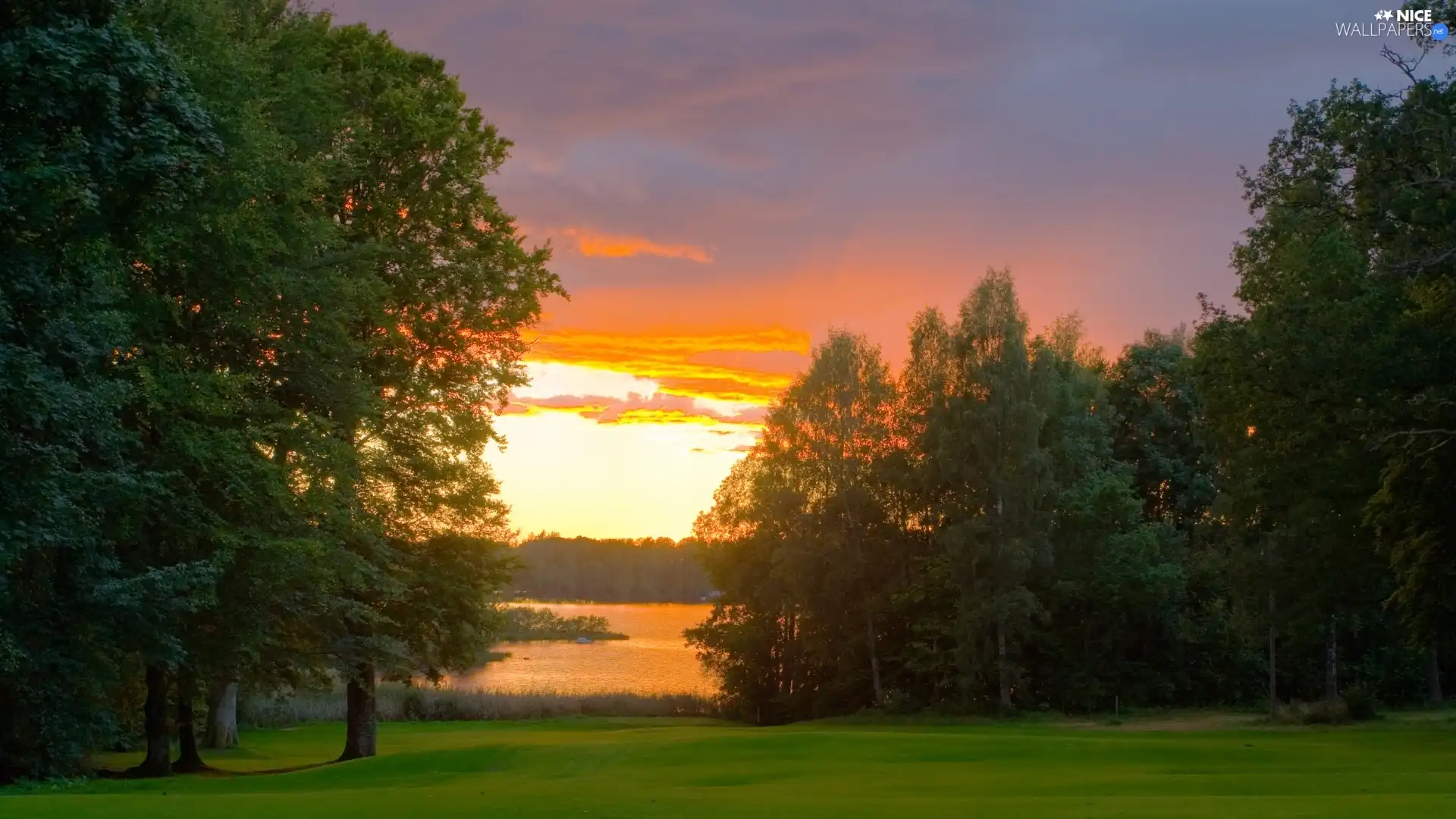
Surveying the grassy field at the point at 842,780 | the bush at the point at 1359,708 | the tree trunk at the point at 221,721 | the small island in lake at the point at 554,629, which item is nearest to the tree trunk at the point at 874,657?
the grassy field at the point at 842,780

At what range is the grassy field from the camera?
16.3 metres

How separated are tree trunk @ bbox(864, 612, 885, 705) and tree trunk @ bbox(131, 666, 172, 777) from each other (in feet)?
110

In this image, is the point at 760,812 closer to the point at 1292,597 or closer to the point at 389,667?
the point at 389,667

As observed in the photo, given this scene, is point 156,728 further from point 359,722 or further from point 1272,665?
point 1272,665

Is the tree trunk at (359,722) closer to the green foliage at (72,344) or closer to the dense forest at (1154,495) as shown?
the green foliage at (72,344)

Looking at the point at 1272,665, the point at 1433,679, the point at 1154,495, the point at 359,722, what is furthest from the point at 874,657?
the point at 359,722

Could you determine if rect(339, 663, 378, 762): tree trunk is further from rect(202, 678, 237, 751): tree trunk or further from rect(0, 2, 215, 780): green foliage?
rect(202, 678, 237, 751): tree trunk

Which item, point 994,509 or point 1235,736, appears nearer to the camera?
point 1235,736

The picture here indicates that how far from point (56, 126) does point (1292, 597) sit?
123ft

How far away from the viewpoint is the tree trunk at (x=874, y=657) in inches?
2137

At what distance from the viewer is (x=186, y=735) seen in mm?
29797

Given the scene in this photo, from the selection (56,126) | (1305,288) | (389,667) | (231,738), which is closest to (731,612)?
(231,738)

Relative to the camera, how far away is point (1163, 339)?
2749 inches

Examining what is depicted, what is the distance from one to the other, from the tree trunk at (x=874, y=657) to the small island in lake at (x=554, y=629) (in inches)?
3254
